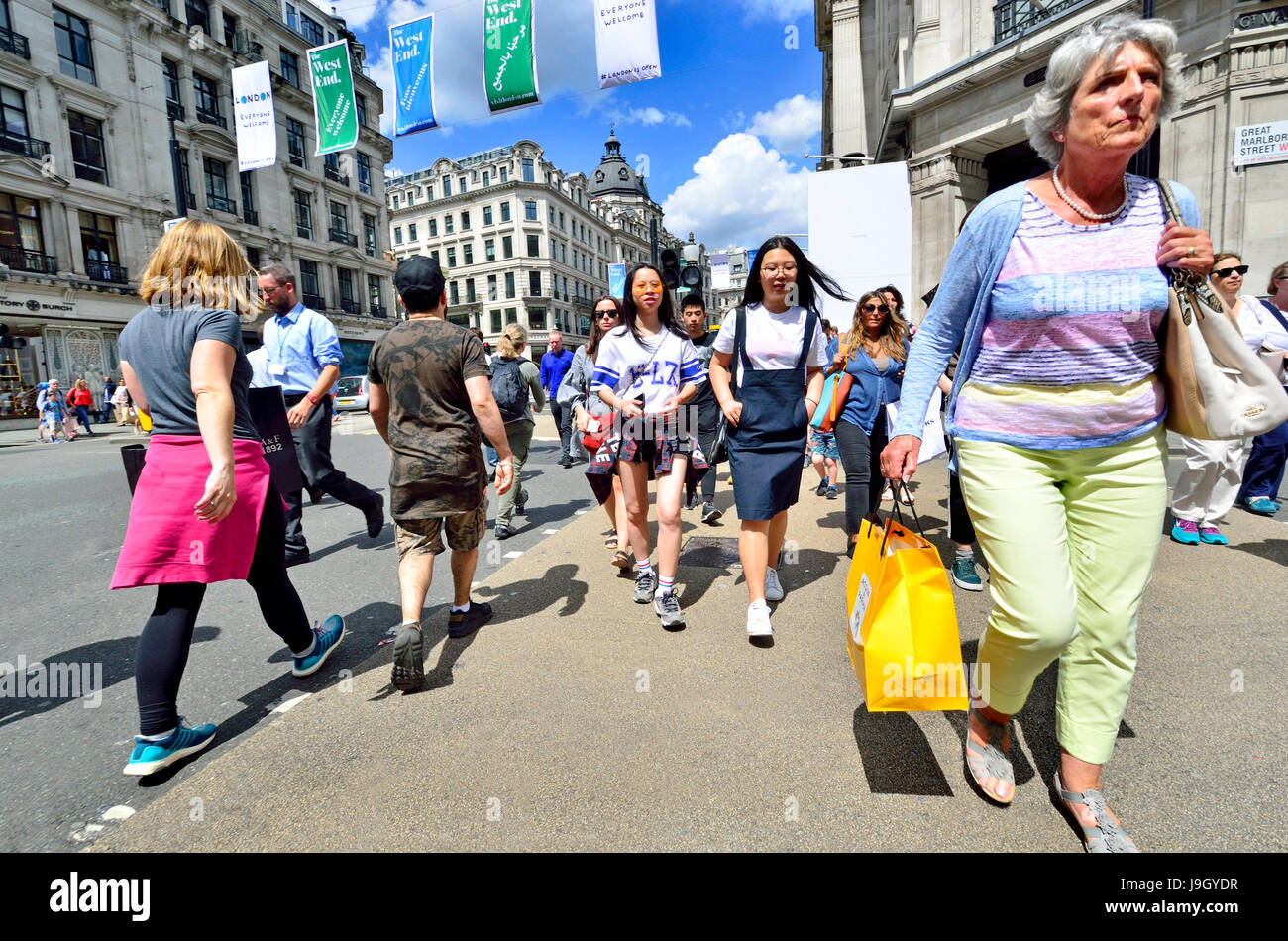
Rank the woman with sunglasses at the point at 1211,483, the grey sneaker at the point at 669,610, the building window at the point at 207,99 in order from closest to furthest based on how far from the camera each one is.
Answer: the grey sneaker at the point at 669,610 → the woman with sunglasses at the point at 1211,483 → the building window at the point at 207,99

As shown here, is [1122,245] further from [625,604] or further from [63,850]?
[63,850]

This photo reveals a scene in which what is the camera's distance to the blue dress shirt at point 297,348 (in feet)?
16.2

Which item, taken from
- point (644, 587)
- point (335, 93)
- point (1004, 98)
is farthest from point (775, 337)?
point (1004, 98)

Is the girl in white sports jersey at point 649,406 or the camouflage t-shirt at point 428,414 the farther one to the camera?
the girl in white sports jersey at point 649,406

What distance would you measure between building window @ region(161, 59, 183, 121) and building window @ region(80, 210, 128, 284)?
6.55 metres

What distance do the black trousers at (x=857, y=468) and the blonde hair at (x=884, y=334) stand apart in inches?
20.3

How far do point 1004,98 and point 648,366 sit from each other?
14421 millimetres

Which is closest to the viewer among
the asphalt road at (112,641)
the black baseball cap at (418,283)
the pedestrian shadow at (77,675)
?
the asphalt road at (112,641)

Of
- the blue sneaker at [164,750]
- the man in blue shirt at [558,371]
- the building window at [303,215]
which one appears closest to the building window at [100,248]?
→ the building window at [303,215]

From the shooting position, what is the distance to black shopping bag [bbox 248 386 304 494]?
411 cm

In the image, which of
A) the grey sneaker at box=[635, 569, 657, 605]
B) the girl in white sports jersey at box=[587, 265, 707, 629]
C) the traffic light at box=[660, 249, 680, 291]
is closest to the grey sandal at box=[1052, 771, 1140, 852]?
the girl in white sports jersey at box=[587, 265, 707, 629]

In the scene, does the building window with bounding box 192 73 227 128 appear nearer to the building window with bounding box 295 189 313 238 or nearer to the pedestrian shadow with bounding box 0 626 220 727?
the building window with bounding box 295 189 313 238

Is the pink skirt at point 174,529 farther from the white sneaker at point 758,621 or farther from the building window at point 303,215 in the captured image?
the building window at point 303,215
